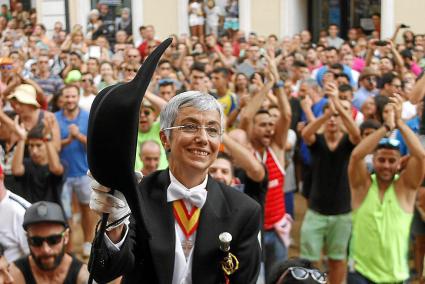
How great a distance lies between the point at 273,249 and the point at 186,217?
131 inches

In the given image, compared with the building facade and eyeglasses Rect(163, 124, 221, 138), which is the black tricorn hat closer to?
eyeglasses Rect(163, 124, 221, 138)

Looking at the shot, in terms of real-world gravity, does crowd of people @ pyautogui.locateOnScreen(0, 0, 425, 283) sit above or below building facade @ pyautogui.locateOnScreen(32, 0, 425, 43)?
below

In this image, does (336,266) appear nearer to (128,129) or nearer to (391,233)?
(391,233)

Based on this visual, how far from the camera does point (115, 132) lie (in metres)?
2.16

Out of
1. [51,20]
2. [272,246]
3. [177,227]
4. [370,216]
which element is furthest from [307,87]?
[51,20]

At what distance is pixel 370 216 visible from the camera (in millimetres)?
5230

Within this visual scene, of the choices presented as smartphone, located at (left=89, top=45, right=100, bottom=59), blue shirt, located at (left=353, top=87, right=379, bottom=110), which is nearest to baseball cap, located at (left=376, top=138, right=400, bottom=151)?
blue shirt, located at (left=353, top=87, right=379, bottom=110)

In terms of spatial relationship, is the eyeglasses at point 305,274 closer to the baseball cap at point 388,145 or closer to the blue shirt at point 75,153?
the baseball cap at point 388,145

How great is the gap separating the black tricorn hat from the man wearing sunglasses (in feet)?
8.07

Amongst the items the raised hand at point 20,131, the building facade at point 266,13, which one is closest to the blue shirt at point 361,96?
the raised hand at point 20,131

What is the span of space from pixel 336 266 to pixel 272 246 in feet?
3.11

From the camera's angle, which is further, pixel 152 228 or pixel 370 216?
pixel 370 216

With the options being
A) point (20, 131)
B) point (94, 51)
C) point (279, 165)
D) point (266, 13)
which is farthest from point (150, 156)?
point (266, 13)

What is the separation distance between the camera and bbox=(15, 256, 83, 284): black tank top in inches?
179
